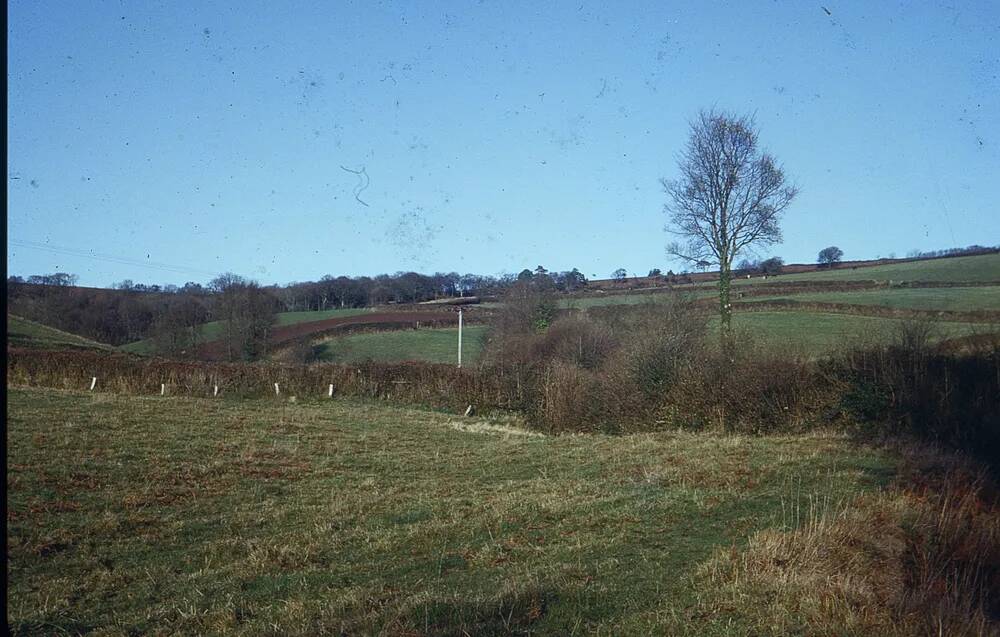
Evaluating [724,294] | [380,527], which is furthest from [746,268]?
[380,527]

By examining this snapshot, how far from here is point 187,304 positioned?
55875mm

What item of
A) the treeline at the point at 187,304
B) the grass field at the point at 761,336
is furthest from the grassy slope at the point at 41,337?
the grass field at the point at 761,336

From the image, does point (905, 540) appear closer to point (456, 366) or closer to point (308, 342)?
point (456, 366)

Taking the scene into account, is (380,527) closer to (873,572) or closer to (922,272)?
(873,572)

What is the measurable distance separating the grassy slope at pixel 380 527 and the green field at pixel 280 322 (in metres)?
34.4

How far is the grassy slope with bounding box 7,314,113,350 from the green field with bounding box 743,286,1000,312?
3926 cm

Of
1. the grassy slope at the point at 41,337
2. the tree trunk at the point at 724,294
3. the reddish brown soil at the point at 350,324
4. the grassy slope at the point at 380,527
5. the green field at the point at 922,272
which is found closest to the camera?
the grassy slope at the point at 380,527

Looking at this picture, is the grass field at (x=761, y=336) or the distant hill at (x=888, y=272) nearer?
the grass field at (x=761, y=336)

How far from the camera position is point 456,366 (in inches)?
1652

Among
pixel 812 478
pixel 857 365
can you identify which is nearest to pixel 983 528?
pixel 812 478

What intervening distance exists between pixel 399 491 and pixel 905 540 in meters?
8.14

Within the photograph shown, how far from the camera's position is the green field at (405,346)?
5094 centimetres

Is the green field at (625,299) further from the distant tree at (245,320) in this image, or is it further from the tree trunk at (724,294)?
the distant tree at (245,320)

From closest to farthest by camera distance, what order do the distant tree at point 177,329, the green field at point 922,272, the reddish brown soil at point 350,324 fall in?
the green field at point 922,272 → the distant tree at point 177,329 → the reddish brown soil at point 350,324
